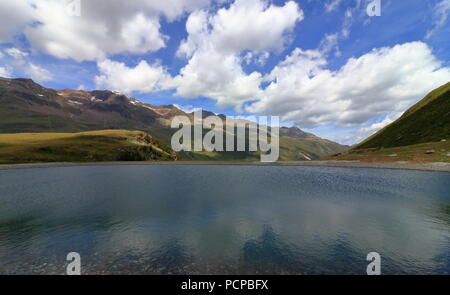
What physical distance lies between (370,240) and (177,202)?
110 feet

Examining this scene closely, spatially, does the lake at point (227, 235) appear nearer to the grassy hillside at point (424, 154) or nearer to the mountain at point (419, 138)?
the grassy hillside at point (424, 154)

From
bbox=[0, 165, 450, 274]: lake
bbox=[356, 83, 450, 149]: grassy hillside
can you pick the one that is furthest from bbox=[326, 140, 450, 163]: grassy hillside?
bbox=[0, 165, 450, 274]: lake

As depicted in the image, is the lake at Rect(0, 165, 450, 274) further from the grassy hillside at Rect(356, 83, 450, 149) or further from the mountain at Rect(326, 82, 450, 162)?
the grassy hillside at Rect(356, 83, 450, 149)

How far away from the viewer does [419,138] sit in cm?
14888

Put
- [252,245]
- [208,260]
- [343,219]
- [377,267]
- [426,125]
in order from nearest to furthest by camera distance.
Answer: [377,267]
[208,260]
[252,245]
[343,219]
[426,125]

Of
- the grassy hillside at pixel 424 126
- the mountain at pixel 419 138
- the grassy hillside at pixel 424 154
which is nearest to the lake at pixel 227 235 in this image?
the grassy hillside at pixel 424 154

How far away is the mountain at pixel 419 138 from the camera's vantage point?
113750 mm

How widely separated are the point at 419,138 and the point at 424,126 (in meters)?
21.3

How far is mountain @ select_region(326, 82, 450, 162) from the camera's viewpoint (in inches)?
4478

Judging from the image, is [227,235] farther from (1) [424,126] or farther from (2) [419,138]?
(1) [424,126]
